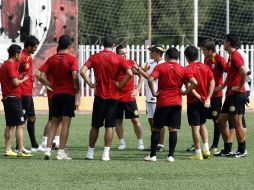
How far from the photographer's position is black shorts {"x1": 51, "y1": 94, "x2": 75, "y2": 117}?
1541 cm

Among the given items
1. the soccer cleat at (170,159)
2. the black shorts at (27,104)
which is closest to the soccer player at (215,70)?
the soccer cleat at (170,159)

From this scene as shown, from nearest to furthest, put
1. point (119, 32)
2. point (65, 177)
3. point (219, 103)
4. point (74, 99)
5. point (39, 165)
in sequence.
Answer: point (65, 177)
point (39, 165)
point (74, 99)
point (219, 103)
point (119, 32)

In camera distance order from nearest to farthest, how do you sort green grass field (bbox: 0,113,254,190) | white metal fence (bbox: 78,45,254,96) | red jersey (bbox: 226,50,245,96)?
green grass field (bbox: 0,113,254,190) → red jersey (bbox: 226,50,245,96) → white metal fence (bbox: 78,45,254,96)

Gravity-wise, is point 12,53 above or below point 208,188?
above

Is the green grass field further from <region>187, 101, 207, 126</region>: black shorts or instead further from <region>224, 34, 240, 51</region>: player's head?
<region>224, 34, 240, 51</region>: player's head

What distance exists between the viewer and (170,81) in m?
15.3

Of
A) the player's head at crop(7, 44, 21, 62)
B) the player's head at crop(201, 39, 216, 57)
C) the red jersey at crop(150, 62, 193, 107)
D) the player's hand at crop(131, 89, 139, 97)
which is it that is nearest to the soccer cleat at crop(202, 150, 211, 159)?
the red jersey at crop(150, 62, 193, 107)

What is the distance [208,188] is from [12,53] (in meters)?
5.30

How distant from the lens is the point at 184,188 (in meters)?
11.9

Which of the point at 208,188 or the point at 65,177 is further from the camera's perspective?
the point at 65,177

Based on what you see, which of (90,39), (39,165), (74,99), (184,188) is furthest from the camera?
(90,39)

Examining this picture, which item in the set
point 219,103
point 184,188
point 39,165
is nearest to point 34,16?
point 219,103

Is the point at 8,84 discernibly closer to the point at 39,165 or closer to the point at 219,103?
the point at 39,165

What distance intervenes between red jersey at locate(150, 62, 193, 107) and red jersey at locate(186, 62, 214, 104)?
0.82 m
